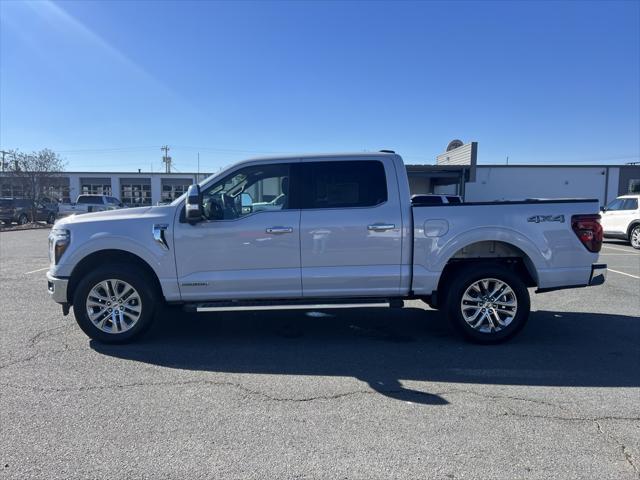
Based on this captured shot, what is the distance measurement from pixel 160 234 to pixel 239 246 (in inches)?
33.8

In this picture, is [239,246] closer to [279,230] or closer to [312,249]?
[279,230]

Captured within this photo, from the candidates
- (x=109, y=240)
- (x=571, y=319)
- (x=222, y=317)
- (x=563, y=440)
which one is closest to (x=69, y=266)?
(x=109, y=240)

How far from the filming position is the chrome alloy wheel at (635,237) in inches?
578

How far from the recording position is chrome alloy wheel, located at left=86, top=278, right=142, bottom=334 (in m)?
4.87

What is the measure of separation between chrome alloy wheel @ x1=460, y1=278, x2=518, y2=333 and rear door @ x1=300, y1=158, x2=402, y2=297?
814 mm

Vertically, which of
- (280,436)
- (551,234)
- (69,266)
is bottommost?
(280,436)

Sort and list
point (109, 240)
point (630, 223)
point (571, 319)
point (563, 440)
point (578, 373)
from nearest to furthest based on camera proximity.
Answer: point (563, 440) → point (578, 373) → point (109, 240) → point (571, 319) → point (630, 223)

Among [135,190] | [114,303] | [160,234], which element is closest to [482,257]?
[160,234]

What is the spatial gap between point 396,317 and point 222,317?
241cm

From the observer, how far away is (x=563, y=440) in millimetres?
3020

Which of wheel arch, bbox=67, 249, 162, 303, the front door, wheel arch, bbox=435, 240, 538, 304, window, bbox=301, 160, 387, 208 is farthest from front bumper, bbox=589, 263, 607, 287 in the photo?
wheel arch, bbox=67, 249, 162, 303

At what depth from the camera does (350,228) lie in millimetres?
4805

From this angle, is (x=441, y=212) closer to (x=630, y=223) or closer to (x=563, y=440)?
(x=563, y=440)

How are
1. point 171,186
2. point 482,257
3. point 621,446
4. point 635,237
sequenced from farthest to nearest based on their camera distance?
point 171,186 < point 635,237 < point 482,257 < point 621,446
